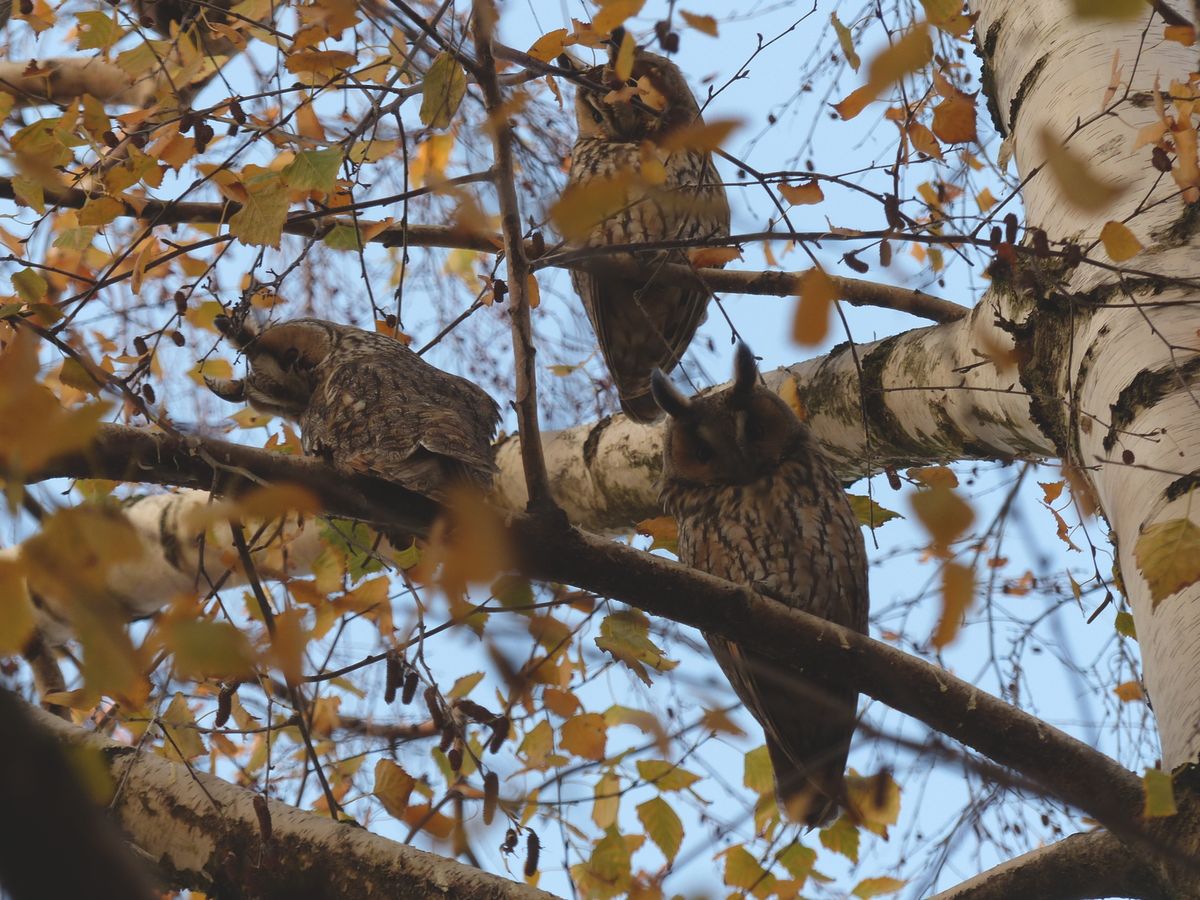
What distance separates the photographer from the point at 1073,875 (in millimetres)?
1776

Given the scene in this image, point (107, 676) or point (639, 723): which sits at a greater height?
point (639, 723)

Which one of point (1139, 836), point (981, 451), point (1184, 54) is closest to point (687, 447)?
point (981, 451)

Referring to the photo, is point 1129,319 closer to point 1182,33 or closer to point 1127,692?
point 1182,33

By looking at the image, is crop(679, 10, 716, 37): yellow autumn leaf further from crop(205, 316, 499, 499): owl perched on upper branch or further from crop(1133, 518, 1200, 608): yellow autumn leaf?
crop(1133, 518, 1200, 608): yellow autumn leaf

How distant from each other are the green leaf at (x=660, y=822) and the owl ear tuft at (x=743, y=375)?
1034 millimetres

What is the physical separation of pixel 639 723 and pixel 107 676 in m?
0.96

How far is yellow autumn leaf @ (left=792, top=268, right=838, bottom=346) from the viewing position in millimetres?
1324

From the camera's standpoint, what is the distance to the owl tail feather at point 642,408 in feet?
11.7

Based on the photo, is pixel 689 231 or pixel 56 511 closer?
pixel 56 511

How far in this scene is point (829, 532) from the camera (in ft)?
9.11

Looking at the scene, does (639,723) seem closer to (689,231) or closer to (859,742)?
(859,742)

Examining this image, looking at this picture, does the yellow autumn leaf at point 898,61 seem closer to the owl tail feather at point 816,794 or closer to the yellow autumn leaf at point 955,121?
the yellow autumn leaf at point 955,121

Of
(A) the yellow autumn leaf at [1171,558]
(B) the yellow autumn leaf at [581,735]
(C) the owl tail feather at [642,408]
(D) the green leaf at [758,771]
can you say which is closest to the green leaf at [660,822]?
(B) the yellow autumn leaf at [581,735]

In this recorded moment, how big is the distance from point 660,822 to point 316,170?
174 centimetres
